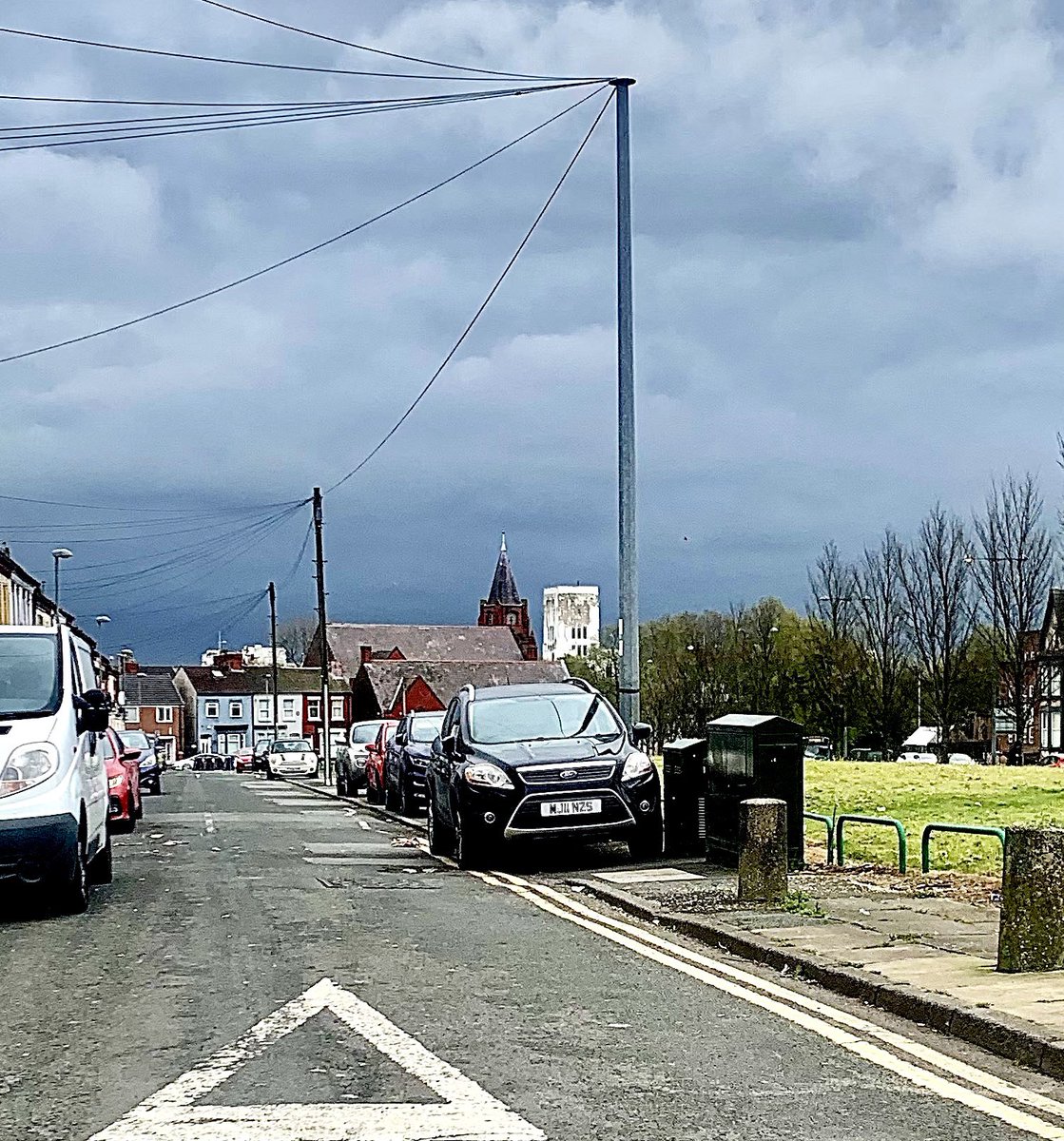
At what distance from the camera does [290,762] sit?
68.2 meters

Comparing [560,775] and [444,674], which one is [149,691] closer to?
[444,674]

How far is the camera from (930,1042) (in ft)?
24.3

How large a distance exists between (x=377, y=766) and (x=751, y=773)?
19.5m

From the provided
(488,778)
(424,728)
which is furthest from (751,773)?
(424,728)

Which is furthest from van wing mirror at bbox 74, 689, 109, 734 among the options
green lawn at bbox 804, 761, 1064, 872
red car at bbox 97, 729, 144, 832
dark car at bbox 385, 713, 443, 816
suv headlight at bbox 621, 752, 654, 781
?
dark car at bbox 385, 713, 443, 816

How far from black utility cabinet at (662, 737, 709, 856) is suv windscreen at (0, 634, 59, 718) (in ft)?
20.7

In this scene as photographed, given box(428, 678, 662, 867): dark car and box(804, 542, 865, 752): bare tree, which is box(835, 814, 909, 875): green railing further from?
box(804, 542, 865, 752): bare tree

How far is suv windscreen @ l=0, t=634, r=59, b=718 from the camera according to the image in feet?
39.7

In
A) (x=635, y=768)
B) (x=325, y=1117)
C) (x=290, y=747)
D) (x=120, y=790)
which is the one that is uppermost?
(x=635, y=768)

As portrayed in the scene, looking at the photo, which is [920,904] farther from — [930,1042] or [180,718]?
[180,718]

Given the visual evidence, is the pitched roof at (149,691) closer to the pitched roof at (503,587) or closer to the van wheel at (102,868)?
the pitched roof at (503,587)

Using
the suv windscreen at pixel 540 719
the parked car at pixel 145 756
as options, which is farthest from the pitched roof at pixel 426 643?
the suv windscreen at pixel 540 719

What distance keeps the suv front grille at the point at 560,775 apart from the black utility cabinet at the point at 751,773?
1.10m

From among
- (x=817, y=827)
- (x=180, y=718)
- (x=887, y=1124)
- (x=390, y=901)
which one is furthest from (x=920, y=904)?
(x=180, y=718)
